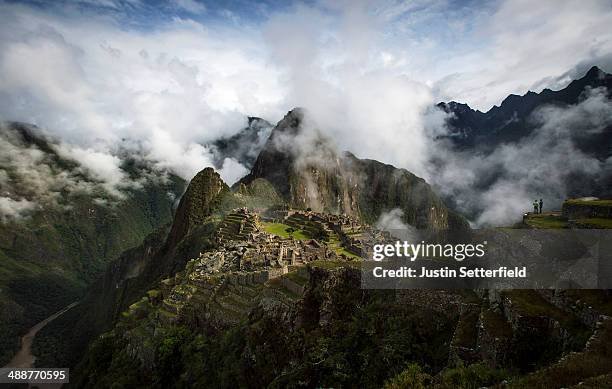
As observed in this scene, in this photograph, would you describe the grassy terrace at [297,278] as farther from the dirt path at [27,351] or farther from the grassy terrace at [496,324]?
the dirt path at [27,351]

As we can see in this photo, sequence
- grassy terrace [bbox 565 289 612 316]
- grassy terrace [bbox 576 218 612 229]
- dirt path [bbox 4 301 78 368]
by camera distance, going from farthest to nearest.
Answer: dirt path [bbox 4 301 78 368]
grassy terrace [bbox 576 218 612 229]
grassy terrace [bbox 565 289 612 316]

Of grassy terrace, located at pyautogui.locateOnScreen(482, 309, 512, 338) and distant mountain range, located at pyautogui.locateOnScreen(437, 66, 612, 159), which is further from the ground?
distant mountain range, located at pyautogui.locateOnScreen(437, 66, 612, 159)

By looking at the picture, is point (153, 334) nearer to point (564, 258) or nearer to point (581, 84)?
point (564, 258)

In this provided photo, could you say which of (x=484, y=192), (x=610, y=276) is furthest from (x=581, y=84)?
(x=610, y=276)

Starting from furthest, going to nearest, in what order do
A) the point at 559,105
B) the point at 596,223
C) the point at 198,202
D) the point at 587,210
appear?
the point at 559,105
the point at 198,202
the point at 587,210
the point at 596,223

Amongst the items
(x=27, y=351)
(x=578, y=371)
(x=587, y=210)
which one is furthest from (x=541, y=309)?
(x=27, y=351)

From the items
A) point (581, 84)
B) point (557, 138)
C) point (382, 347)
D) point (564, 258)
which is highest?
point (581, 84)

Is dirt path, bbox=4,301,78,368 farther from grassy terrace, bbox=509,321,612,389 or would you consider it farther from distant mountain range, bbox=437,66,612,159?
distant mountain range, bbox=437,66,612,159

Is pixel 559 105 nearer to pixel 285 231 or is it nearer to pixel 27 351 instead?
pixel 285 231

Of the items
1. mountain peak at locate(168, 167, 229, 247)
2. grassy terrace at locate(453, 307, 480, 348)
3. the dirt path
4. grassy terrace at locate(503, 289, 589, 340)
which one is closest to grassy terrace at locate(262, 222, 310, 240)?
grassy terrace at locate(453, 307, 480, 348)

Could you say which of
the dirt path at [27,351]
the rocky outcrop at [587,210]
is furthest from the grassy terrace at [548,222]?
the dirt path at [27,351]

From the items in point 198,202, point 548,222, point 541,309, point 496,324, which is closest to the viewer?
point 541,309
